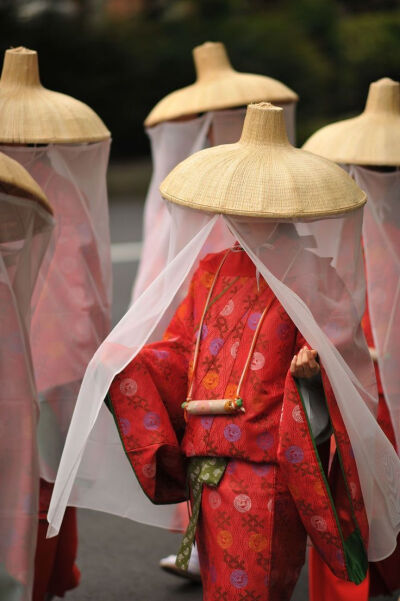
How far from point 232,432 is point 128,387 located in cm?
34

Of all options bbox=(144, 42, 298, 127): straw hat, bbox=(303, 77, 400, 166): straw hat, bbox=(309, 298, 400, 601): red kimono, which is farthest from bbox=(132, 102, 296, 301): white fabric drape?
bbox=(309, 298, 400, 601): red kimono

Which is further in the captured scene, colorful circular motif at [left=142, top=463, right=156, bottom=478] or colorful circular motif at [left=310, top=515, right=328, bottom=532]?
colorful circular motif at [left=142, top=463, right=156, bottom=478]

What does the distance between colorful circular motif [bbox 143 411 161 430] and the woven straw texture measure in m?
0.71

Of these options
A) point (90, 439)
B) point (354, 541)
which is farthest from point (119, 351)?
point (354, 541)

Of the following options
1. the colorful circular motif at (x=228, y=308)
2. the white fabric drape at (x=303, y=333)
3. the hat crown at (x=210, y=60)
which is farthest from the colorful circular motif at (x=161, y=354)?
the hat crown at (x=210, y=60)

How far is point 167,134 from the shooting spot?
4723 millimetres

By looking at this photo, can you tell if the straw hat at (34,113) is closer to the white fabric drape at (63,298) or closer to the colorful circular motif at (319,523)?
the white fabric drape at (63,298)

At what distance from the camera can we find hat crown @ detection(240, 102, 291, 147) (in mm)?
3078

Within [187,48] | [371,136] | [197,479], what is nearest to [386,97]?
[371,136]

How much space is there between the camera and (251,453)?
303 cm

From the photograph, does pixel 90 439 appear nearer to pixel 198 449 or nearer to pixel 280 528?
pixel 198 449

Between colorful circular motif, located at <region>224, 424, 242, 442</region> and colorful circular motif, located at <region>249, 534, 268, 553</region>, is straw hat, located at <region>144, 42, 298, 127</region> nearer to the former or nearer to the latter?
colorful circular motif, located at <region>224, 424, 242, 442</region>

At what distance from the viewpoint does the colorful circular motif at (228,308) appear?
3129mm

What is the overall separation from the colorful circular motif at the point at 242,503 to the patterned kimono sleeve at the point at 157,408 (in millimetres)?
249
